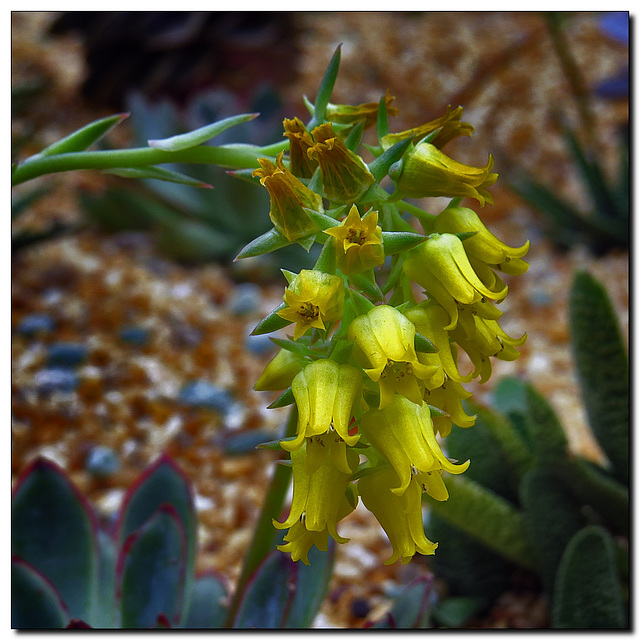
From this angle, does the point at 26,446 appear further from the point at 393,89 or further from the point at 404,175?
the point at 393,89

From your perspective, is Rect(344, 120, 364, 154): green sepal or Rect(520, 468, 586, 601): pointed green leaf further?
Rect(520, 468, 586, 601): pointed green leaf

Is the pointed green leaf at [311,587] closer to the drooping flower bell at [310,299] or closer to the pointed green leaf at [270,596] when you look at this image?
the pointed green leaf at [270,596]

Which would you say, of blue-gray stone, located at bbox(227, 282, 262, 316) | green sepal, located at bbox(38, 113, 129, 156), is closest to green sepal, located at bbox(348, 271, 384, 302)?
green sepal, located at bbox(38, 113, 129, 156)

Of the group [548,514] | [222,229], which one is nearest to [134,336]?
[222,229]

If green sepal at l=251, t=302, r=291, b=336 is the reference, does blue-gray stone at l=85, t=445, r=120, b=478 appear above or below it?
below

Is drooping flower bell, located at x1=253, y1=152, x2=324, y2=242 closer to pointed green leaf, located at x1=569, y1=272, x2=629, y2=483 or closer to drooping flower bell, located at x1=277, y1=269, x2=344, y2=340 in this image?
drooping flower bell, located at x1=277, y1=269, x2=344, y2=340

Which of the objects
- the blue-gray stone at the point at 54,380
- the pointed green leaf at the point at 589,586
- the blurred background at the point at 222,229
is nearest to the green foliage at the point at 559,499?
the pointed green leaf at the point at 589,586
